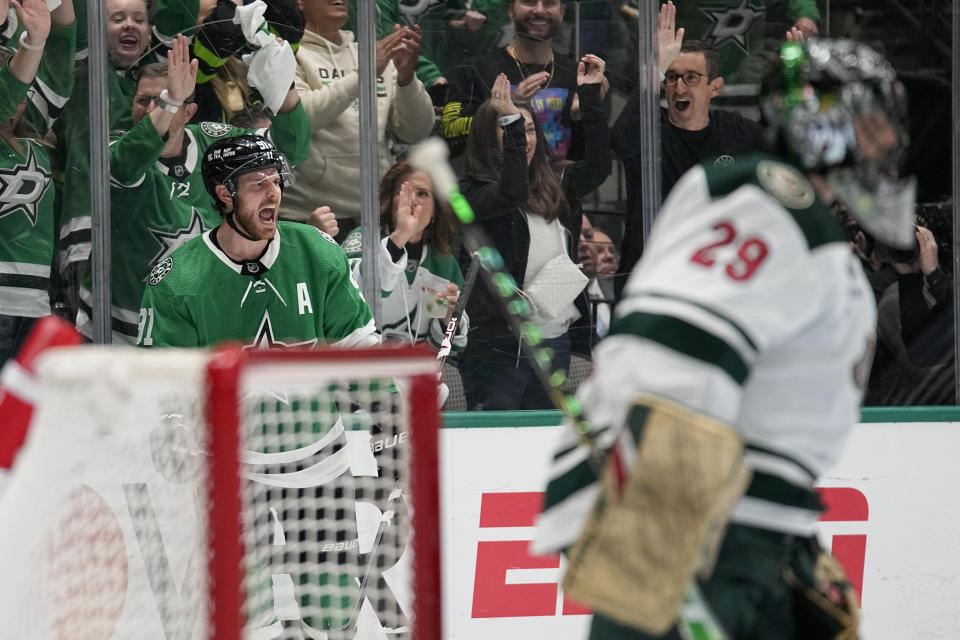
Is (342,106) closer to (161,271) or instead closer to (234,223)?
(234,223)

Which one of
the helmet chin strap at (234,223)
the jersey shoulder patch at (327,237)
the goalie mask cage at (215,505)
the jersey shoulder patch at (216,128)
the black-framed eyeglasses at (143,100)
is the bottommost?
the goalie mask cage at (215,505)

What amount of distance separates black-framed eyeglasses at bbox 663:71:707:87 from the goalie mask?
2571mm

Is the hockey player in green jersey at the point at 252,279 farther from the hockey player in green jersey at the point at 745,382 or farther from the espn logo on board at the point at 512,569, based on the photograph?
the hockey player in green jersey at the point at 745,382

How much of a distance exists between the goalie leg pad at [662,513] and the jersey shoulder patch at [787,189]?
0.24 metres

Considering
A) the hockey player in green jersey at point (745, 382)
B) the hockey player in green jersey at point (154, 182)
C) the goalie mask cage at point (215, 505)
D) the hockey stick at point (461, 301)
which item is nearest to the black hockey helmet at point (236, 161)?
the hockey player in green jersey at point (154, 182)

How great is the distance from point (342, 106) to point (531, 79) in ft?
1.85

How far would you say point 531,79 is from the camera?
4043 mm

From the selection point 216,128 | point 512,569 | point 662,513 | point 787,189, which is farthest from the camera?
point 216,128

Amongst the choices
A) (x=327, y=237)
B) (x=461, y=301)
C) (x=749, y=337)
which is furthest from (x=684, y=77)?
(x=749, y=337)

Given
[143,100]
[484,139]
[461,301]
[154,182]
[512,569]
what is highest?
[143,100]

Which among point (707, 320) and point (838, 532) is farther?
point (838, 532)

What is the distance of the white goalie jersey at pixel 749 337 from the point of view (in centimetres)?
130

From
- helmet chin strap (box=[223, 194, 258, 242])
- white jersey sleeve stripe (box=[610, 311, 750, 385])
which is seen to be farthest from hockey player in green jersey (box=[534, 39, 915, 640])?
helmet chin strap (box=[223, 194, 258, 242])

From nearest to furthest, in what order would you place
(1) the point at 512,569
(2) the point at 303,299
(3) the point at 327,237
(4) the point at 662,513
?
(4) the point at 662,513
(1) the point at 512,569
(2) the point at 303,299
(3) the point at 327,237
